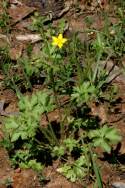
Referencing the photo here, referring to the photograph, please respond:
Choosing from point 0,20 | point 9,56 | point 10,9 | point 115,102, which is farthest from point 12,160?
point 10,9

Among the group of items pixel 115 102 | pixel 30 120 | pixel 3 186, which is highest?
pixel 30 120

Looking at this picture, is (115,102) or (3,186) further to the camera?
(115,102)

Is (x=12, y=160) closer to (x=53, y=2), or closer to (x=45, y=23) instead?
(x=45, y=23)

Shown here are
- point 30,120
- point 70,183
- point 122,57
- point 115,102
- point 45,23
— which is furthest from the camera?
point 45,23

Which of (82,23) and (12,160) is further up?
(82,23)

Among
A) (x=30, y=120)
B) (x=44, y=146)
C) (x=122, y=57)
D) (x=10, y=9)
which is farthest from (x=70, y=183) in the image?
(x=10, y=9)

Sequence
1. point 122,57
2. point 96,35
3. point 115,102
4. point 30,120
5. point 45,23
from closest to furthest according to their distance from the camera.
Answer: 1. point 30,120
2. point 115,102
3. point 122,57
4. point 96,35
5. point 45,23

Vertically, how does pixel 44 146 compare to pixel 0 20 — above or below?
below

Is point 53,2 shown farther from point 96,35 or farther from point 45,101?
point 45,101

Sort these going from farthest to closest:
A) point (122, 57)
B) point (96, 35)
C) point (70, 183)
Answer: point (96, 35) < point (122, 57) < point (70, 183)
